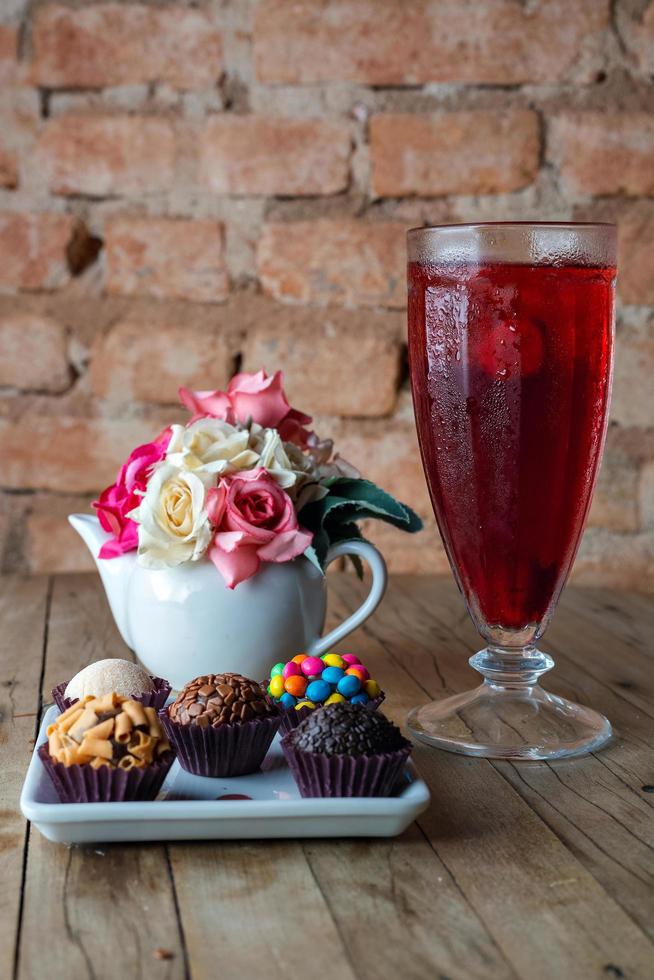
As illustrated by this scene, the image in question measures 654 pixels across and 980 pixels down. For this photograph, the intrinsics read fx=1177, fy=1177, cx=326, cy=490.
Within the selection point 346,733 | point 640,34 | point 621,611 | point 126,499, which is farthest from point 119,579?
point 640,34

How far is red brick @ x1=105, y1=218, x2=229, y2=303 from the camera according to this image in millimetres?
1705

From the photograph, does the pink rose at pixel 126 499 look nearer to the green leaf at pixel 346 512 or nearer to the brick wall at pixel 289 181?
the green leaf at pixel 346 512

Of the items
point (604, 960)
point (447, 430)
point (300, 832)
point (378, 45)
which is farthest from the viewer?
point (378, 45)

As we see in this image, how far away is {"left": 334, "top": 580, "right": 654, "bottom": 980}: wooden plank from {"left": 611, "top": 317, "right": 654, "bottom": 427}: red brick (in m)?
0.91

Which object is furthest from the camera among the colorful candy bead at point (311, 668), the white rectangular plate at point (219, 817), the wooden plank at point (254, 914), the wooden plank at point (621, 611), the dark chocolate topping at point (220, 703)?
the wooden plank at point (621, 611)

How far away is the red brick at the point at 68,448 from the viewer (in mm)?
1731

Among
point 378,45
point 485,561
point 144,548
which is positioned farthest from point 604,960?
point 378,45

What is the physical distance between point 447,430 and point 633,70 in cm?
104

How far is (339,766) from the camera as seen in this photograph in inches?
26.4

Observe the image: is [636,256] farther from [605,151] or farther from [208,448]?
[208,448]

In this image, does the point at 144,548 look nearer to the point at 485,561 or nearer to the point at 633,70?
the point at 485,561

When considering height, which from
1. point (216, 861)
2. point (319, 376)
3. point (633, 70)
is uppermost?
point (633, 70)

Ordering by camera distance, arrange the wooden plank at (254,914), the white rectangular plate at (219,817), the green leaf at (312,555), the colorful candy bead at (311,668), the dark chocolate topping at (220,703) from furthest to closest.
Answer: the green leaf at (312,555) < the colorful candy bead at (311,668) < the dark chocolate topping at (220,703) < the white rectangular plate at (219,817) < the wooden plank at (254,914)

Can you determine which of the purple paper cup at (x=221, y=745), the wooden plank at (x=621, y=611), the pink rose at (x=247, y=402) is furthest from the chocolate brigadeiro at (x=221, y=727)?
the wooden plank at (x=621, y=611)
